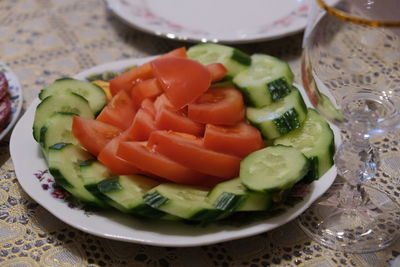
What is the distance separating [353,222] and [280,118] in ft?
0.82

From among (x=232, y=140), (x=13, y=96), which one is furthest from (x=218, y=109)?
(x=13, y=96)

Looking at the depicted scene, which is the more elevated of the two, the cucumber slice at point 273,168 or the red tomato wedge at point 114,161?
the cucumber slice at point 273,168

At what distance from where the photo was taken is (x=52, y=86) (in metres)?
1.27

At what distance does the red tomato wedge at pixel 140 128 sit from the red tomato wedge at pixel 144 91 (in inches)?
3.7

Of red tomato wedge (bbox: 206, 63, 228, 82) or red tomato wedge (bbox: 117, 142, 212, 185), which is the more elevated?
red tomato wedge (bbox: 206, 63, 228, 82)

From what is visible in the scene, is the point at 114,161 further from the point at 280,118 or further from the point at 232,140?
the point at 280,118

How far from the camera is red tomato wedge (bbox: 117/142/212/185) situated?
101 centimetres

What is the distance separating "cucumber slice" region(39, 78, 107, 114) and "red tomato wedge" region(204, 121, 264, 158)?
0.31 metres

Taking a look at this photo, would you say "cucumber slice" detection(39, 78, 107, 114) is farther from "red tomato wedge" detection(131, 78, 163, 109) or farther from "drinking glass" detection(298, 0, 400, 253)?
"drinking glass" detection(298, 0, 400, 253)

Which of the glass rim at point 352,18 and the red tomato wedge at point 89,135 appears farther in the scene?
the red tomato wedge at point 89,135

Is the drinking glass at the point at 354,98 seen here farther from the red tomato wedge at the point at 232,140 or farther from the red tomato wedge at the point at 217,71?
the red tomato wedge at the point at 217,71

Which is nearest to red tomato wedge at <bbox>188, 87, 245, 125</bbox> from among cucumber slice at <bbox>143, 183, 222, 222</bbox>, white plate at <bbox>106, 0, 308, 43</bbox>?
cucumber slice at <bbox>143, 183, 222, 222</bbox>

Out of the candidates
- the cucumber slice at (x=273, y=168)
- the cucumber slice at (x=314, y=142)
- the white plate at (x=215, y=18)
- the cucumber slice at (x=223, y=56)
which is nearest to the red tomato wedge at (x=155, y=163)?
the cucumber slice at (x=273, y=168)

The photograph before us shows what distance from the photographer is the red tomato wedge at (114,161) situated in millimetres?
1040
